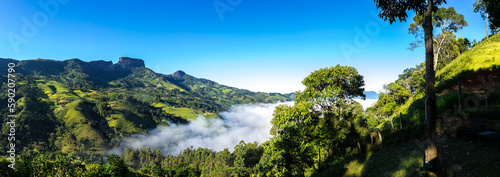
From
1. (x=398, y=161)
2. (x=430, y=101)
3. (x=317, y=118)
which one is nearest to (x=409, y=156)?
(x=398, y=161)

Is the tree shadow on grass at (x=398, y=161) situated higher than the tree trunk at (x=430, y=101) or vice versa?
the tree trunk at (x=430, y=101)

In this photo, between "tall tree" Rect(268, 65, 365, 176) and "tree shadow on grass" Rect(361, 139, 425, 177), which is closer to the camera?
"tree shadow on grass" Rect(361, 139, 425, 177)

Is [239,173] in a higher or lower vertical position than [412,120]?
lower

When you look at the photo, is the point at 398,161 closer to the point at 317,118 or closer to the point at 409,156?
the point at 409,156

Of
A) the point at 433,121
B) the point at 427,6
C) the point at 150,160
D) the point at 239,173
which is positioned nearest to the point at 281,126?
the point at 433,121

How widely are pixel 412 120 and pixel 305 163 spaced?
945 centimetres

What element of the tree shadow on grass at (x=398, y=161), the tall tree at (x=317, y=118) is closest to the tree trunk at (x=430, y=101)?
the tree shadow on grass at (x=398, y=161)

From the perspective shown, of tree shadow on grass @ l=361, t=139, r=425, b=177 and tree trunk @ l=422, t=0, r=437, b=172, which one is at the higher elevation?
tree trunk @ l=422, t=0, r=437, b=172

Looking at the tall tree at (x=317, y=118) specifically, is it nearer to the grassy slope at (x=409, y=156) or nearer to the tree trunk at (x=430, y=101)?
the grassy slope at (x=409, y=156)

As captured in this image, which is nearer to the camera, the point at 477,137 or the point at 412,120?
the point at 477,137

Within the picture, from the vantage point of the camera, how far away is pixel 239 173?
2795 inches

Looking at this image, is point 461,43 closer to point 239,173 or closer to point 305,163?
point 305,163

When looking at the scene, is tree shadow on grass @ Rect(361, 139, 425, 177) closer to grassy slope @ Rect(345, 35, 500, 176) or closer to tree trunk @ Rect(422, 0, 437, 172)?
grassy slope @ Rect(345, 35, 500, 176)

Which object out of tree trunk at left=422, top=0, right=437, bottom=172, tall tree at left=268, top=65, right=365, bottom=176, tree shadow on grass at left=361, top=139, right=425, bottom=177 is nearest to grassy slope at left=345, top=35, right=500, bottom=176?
tree shadow on grass at left=361, top=139, right=425, bottom=177
